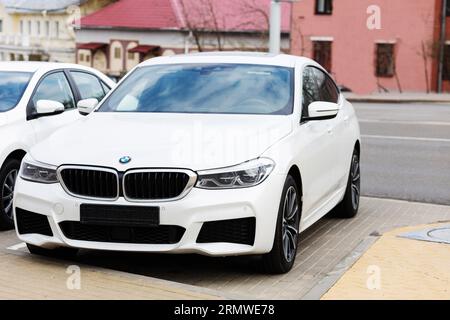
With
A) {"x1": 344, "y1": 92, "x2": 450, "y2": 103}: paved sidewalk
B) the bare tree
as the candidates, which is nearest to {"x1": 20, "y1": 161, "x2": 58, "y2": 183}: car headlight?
{"x1": 344, "y1": 92, "x2": 450, "y2": 103}: paved sidewalk

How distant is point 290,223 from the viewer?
21.8 feet

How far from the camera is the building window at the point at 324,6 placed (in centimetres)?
4941

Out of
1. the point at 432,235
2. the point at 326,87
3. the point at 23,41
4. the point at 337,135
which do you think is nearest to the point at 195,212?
the point at 337,135

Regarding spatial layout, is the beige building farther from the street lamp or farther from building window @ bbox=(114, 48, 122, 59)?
the street lamp

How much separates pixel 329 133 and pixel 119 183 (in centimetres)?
253

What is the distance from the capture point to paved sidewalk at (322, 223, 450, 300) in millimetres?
5820

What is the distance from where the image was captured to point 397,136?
17688mm

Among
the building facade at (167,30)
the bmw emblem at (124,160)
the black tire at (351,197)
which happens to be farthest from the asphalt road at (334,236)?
the building facade at (167,30)

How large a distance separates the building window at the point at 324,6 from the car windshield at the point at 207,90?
4251cm

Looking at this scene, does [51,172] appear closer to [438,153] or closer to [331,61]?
[438,153]

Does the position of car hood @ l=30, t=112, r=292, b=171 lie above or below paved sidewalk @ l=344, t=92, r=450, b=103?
above

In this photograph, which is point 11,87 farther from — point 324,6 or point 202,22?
point 202,22

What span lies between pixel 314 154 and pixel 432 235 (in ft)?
4.84

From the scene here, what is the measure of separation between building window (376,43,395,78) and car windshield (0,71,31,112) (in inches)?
1573
